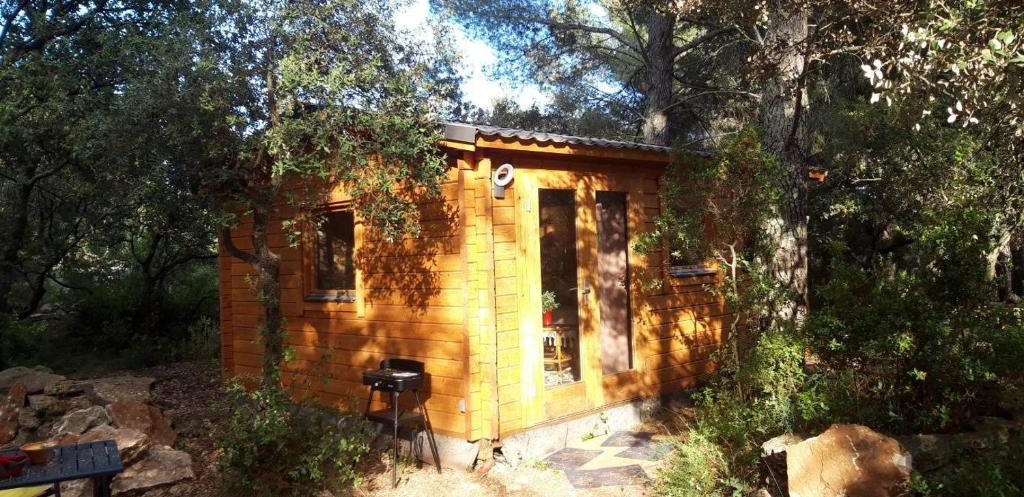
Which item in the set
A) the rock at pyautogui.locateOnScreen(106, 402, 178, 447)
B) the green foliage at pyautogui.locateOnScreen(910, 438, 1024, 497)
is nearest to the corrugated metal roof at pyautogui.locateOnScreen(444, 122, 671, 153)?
the green foliage at pyautogui.locateOnScreen(910, 438, 1024, 497)

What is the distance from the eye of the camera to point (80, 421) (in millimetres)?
6832

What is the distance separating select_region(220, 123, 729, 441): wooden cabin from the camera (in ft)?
18.5

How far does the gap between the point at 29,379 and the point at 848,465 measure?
8.71m

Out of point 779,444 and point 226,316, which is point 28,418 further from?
point 779,444

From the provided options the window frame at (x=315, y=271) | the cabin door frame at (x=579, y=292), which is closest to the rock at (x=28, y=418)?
the window frame at (x=315, y=271)

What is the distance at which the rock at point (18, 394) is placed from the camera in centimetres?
744

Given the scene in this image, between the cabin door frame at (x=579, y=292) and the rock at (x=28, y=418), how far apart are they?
549cm

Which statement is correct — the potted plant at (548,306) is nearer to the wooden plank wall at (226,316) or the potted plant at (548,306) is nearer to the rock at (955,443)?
the rock at (955,443)

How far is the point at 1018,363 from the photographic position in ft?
13.0

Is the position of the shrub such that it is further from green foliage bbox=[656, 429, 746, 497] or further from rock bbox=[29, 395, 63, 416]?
rock bbox=[29, 395, 63, 416]

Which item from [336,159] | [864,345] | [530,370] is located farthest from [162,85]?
[864,345]

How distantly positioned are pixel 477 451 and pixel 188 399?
4911mm

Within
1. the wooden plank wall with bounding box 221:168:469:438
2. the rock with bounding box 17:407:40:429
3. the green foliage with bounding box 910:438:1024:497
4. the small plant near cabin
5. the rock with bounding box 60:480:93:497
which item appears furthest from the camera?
the rock with bounding box 17:407:40:429

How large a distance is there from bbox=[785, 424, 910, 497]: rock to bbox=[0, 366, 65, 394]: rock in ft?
26.6
